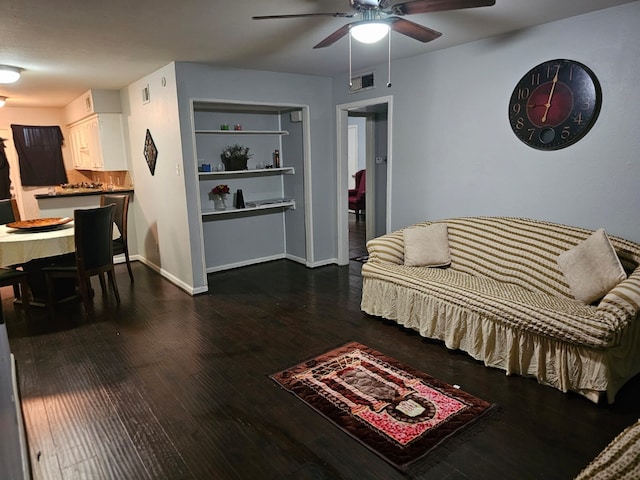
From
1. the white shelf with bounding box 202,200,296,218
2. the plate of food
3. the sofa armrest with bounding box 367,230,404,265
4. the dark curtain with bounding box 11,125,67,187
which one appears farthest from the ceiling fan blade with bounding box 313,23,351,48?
the dark curtain with bounding box 11,125,67,187

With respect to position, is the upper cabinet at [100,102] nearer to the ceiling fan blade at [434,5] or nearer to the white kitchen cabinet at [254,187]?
the white kitchen cabinet at [254,187]

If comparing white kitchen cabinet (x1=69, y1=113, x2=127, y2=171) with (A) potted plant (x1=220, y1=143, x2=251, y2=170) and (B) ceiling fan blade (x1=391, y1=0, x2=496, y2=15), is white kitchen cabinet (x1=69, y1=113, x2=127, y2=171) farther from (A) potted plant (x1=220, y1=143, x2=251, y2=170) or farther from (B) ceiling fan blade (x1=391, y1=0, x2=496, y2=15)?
(B) ceiling fan blade (x1=391, y1=0, x2=496, y2=15)

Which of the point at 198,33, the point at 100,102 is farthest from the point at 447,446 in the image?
the point at 100,102

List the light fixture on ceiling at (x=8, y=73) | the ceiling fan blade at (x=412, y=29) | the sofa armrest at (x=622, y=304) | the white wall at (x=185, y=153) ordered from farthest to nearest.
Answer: the white wall at (x=185, y=153) < the light fixture on ceiling at (x=8, y=73) < the ceiling fan blade at (x=412, y=29) < the sofa armrest at (x=622, y=304)

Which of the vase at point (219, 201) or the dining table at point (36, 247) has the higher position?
the vase at point (219, 201)

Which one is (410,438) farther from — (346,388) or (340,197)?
(340,197)

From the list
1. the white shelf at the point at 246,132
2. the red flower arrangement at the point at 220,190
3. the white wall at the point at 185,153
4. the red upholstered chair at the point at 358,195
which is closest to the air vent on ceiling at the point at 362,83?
the white wall at the point at 185,153

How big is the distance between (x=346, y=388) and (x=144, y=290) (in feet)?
9.54

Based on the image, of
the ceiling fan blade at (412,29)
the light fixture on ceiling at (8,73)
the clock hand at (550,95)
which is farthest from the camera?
the light fixture on ceiling at (8,73)

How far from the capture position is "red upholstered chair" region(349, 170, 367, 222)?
8555 millimetres

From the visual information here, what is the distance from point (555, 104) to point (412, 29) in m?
1.35

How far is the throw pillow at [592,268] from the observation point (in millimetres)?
2518

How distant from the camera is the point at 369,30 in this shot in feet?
7.45

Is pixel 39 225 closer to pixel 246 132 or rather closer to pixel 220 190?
pixel 220 190
